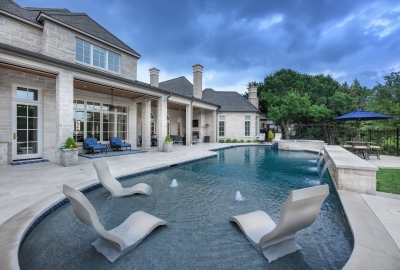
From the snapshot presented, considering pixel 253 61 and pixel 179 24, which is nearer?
pixel 179 24

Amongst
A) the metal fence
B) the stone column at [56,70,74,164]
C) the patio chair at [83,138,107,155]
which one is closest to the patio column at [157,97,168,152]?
the patio chair at [83,138,107,155]

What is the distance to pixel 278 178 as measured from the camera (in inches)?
242

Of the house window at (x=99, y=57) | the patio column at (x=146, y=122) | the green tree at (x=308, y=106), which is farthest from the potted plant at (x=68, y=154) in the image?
the green tree at (x=308, y=106)

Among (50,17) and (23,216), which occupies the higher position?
(50,17)

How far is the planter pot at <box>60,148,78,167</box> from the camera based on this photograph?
6824 mm

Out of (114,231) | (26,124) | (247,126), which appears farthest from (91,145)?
(247,126)

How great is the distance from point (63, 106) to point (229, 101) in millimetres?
16992

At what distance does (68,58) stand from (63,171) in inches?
258

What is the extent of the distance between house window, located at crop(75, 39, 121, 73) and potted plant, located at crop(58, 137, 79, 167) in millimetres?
5454

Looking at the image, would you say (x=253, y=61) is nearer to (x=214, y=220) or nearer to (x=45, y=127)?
(x=45, y=127)

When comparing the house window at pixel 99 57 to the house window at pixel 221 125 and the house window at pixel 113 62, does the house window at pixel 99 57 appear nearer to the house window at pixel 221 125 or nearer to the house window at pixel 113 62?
the house window at pixel 113 62

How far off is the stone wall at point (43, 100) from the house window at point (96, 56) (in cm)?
243

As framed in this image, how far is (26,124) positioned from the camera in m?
7.94

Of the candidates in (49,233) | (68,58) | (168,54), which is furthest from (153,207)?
(168,54)
